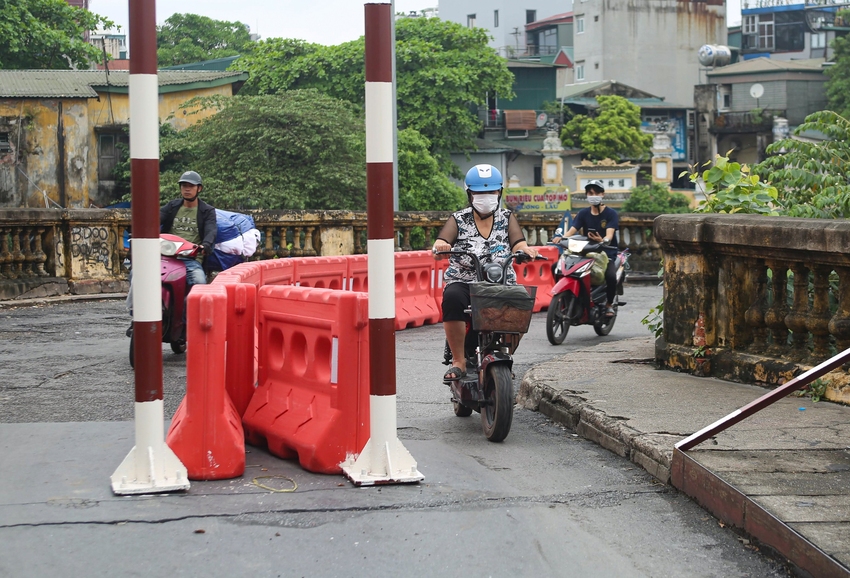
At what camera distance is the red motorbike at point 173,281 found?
9.37 meters

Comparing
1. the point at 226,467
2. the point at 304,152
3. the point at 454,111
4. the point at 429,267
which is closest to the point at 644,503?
the point at 226,467

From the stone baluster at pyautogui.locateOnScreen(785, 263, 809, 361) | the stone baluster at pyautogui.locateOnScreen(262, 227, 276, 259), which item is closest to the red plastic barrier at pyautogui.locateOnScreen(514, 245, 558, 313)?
the stone baluster at pyautogui.locateOnScreen(262, 227, 276, 259)

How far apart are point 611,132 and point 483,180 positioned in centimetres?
6880

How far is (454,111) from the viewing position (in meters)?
57.4

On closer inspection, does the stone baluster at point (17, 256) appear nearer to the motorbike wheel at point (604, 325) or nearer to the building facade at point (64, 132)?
the motorbike wheel at point (604, 325)

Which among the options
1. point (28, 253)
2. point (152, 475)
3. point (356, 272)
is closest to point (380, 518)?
point (152, 475)

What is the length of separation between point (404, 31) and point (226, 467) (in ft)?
184

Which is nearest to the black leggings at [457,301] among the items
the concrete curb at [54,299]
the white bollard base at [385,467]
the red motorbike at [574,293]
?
the white bollard base at [385,467]

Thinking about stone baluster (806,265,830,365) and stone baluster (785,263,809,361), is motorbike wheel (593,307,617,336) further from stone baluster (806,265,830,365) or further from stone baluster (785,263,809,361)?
stone baluster (806,265,830,365)

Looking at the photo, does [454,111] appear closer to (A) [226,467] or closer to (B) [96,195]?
(B) [96,195]

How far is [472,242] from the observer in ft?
23.9

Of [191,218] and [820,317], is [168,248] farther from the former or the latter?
[820,317]

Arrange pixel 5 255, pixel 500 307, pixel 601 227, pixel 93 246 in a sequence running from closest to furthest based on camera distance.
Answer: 1. pixel 500 307
2. pixel 601 227
3. pixel 5 255
4. pixel 93 246

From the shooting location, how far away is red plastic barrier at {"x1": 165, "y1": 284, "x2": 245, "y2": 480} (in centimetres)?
557
